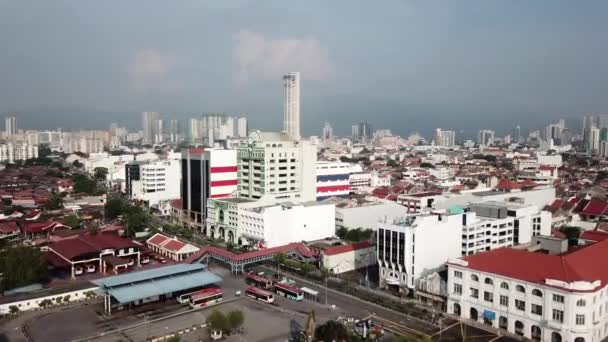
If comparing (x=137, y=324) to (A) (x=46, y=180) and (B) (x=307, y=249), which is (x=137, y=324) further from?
(A) (x=46, y=180)

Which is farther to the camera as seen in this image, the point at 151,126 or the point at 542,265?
the point at 151,126

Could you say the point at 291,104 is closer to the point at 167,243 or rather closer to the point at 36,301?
the point at 167,243

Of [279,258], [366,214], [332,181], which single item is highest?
[332,181]

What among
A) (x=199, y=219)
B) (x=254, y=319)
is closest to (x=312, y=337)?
(x=254, y=319)

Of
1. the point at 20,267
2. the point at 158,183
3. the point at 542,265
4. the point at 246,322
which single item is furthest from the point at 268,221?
the point at 158,183

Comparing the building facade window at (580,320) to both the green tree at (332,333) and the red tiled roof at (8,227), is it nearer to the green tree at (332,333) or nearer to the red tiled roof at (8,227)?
the green tree at (332,333)

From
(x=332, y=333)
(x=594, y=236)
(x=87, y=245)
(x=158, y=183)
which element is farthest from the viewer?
(x=158, y=183)

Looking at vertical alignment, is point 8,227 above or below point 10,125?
below

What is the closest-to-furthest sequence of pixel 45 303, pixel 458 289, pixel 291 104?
pixel 458 289, pixel 45 303, pixel 291 104
